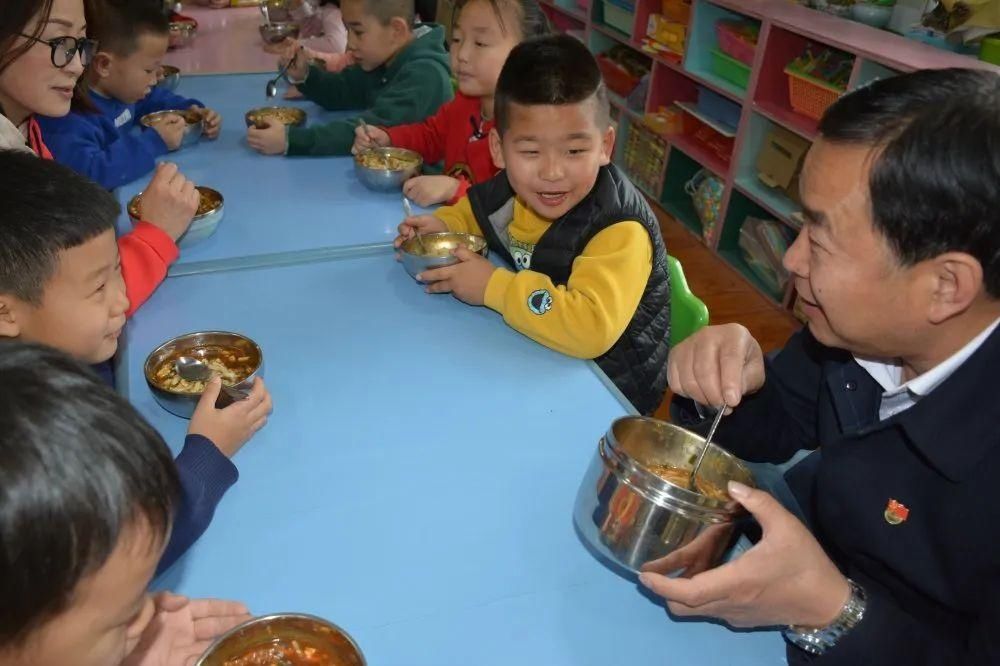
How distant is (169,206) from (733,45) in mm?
2468

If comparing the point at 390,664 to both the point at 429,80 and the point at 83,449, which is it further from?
the point at 429,80

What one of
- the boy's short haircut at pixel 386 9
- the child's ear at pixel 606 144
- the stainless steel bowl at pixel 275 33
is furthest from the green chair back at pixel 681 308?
the stainless steel bowl at pixel 275 33

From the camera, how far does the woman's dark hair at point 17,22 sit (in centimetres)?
→ 142

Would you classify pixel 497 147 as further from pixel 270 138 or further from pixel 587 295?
pixel 270 138

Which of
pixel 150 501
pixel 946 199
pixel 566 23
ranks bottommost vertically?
pixel 566 23

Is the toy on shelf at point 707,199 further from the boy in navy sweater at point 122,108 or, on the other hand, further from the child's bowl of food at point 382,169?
the boy in navy sweater at point 122,108

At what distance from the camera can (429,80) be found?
232 cm

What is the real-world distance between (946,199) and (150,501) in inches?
29.8

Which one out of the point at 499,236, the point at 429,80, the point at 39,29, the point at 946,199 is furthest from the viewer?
the point at 429,80

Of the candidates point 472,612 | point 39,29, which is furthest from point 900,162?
point 39,29

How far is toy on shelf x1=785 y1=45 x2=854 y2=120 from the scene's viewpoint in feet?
8.70

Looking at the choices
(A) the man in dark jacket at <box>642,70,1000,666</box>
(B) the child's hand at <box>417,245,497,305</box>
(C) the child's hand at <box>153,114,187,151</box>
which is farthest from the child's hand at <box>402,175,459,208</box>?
(A) the man in dark jacket at <box>642,70,1000,666</box>

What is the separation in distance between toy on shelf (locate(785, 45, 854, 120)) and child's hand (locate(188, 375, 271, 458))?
2.30 m

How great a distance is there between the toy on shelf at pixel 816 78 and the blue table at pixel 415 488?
193cm
